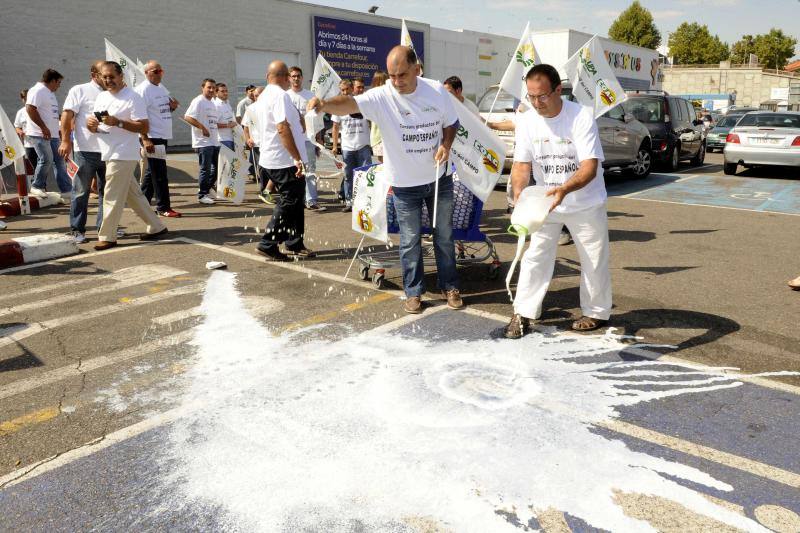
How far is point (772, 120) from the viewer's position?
51.4 ft

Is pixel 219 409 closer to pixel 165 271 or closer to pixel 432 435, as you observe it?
pixel 432 435

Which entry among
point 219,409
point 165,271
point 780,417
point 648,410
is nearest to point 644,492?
point 648,410

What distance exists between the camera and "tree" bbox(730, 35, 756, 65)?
350 feet

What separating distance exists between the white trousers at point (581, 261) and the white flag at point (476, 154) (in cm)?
116

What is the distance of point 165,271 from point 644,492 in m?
5.29

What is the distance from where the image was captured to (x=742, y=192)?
12.7 metres

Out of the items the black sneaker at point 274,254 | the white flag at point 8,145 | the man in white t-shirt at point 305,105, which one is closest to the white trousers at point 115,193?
the black sneaker at point 274,254

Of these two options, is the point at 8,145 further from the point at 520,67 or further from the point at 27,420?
the point at 520,67

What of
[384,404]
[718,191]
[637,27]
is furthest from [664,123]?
[637,27]

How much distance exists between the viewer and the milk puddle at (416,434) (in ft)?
8.74

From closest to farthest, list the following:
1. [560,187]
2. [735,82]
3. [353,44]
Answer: [560,187] < [353,44] < [735,82]

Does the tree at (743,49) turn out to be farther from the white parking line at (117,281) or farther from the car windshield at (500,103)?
the white parking line at (117,281)

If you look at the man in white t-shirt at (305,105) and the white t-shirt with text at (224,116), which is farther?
the white t-shirt with text at (224,116)

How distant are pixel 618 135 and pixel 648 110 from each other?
2832 millimetres
